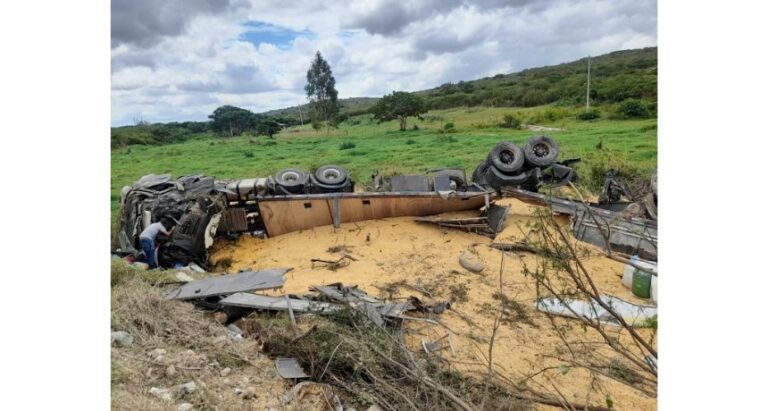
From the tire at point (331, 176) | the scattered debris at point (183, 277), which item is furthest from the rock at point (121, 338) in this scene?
the tire at point (331, 176)

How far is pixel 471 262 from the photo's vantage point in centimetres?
842

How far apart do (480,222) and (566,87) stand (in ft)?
115

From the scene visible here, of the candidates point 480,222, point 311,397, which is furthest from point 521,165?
point 311,397

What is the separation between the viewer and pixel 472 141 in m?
25.0

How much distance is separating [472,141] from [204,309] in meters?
20.3

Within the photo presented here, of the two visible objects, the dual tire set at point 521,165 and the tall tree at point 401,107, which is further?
the tall tree at point 401,107

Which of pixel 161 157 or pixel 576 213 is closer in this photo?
pixel 576 213

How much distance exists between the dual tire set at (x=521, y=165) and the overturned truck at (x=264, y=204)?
535 millimetres

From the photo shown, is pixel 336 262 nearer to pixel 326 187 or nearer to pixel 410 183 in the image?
pixel 326 187

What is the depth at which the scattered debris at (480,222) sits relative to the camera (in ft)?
32.7

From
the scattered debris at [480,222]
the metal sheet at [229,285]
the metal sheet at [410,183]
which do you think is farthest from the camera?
the metal sheet at [410,183]

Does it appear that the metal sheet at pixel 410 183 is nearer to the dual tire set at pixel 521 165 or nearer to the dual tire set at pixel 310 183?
the dual tire set at pixel 310 183
